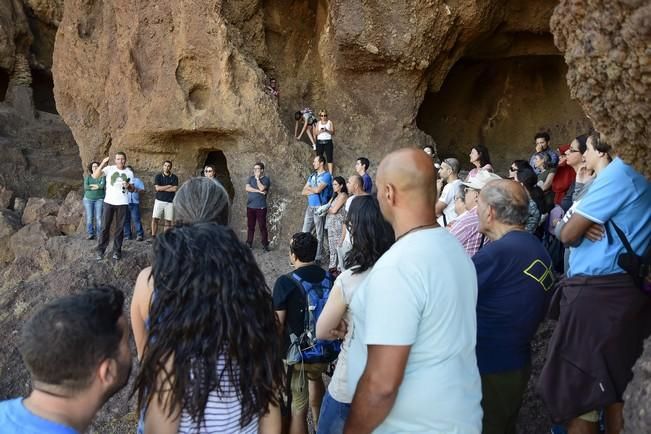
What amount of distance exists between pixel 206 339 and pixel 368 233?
990 mm

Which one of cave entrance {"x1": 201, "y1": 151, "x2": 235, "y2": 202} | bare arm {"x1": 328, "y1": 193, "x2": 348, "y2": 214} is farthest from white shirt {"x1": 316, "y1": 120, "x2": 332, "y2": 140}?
cave entrance {"x1": 201, "y1": 151, "x2": 235, "y2": 202}

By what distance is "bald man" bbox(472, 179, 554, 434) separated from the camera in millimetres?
2344

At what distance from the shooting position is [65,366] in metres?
1.43

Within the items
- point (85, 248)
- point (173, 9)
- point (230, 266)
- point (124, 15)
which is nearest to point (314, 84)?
point (173, 9)

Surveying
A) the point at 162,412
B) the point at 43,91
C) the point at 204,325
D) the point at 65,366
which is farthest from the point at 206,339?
the point at 43,91

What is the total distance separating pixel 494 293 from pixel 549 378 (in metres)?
0.49

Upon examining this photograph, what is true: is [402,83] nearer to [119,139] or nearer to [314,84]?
[314,84]

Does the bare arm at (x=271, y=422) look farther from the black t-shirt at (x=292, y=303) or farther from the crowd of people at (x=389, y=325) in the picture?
the black t-shirt at (x=292, y=303)

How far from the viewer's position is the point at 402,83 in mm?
10016

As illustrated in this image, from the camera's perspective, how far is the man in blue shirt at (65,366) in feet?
4.65

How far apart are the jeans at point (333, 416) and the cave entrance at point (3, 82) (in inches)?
649

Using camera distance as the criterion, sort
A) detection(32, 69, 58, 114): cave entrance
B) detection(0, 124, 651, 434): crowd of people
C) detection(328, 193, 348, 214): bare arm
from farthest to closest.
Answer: detection(32, 69, 58, 114): cave entrance
detection(328, 193, 348, 214): bare arm
detection(0, 124, 651, 434): crowd of people

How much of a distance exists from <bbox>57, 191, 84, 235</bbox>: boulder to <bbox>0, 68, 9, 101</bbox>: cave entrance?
720cm

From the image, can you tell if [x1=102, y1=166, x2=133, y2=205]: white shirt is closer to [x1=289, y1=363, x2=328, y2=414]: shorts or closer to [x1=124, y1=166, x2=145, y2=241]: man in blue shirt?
[x1=124, y1=166, x2=145, y2=241]: man in blue shirt
